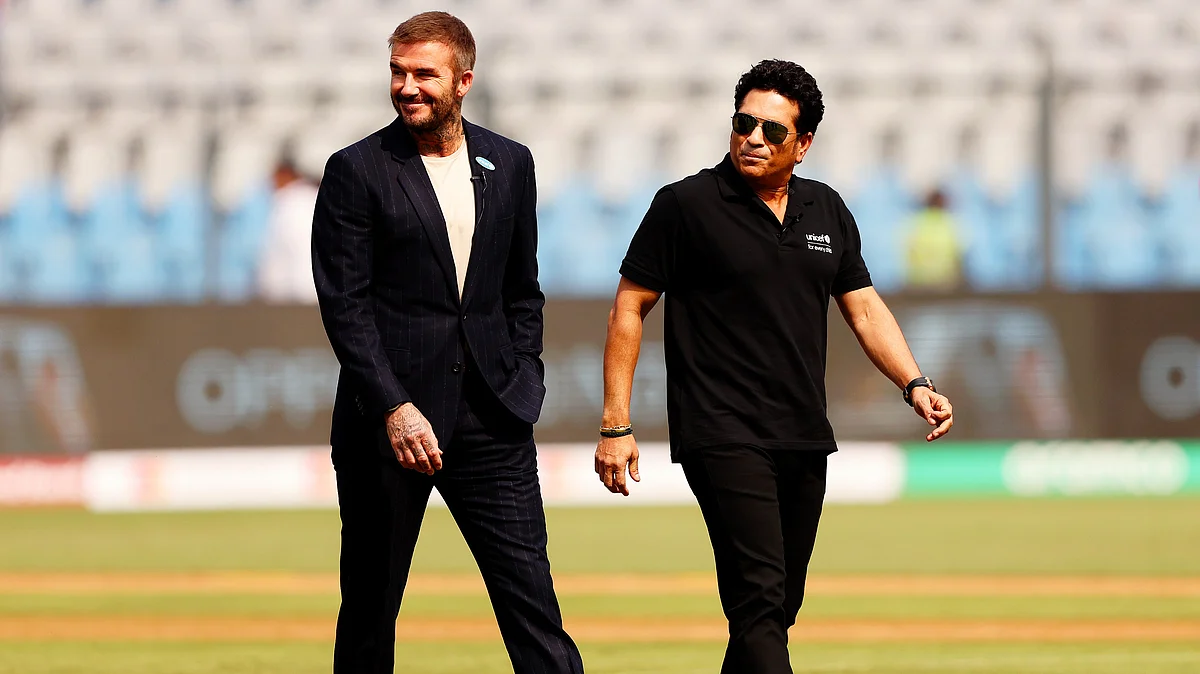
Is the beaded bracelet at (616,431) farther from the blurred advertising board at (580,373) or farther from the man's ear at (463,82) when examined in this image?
the blurred advertising board at (580,373)

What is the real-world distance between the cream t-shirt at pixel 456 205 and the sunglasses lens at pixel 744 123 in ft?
2.73

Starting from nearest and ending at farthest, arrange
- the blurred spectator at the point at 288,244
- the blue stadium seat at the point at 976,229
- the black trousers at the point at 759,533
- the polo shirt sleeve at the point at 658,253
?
the black trousers at the point at 759,533
the polo shirt sleeve at the point at 658,253
the blurred spectator at the point at 288,244
the blue stadium seat at the point at 976,229

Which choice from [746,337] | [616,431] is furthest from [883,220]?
[616,431]

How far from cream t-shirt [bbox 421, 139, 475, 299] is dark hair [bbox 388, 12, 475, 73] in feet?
0.89

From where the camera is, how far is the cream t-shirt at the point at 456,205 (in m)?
4.66

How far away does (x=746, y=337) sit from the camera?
506 cm

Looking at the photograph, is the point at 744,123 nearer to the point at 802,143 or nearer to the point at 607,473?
the point at 802,143

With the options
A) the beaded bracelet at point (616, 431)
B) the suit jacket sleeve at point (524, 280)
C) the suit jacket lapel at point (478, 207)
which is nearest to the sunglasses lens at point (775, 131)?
the suit jacket sleeve at point (524, 280)

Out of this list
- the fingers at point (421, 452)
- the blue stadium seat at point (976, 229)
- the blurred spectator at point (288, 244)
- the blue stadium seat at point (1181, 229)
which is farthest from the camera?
the blue stadium seat at point (1181, 229)

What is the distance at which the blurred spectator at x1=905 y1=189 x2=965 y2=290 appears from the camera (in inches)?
581

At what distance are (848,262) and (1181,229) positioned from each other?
10.7 metres

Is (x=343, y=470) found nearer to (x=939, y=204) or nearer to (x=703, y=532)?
(x=703, y=532)

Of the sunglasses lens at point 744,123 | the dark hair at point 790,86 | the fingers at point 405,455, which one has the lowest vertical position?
the fingers at point 405,455

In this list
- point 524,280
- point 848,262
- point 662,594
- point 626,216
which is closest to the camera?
point 524,280
